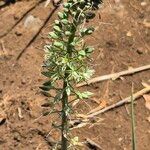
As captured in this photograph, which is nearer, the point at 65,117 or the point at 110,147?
the point at 65,117

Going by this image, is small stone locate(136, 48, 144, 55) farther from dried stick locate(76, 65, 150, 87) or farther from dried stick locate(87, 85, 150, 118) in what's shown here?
dried stick locate(87, 85, 150, 118)

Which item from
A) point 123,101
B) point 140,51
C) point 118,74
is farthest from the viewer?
point 140,51

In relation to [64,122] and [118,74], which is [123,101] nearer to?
[118,74]

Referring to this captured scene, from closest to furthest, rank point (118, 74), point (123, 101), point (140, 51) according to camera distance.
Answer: point (123, 101) → point (118, 74) → point (140, 51)

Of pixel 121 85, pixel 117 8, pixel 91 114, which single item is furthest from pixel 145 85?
pixel 117 8

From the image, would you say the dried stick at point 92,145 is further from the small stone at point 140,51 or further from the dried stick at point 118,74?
the small stone at point 140,51

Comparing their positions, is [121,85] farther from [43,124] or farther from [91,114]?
[43,124]

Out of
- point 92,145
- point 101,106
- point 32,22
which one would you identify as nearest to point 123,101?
point 101,106

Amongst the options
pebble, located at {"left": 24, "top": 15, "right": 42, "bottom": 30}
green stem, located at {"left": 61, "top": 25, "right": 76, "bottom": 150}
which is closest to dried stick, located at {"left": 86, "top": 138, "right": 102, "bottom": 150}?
green stem, located at {"left": 61, "top": 25, "right": 76, "bottom": 150}
